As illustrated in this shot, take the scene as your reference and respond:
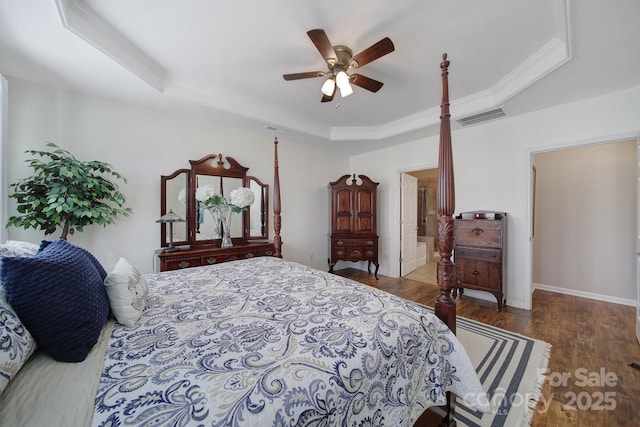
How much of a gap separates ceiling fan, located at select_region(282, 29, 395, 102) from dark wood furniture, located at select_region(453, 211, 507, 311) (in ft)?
7.19

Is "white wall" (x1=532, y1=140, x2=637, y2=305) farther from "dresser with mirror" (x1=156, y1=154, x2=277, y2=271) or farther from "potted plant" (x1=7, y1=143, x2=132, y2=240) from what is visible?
"potted plant" (x1=7, y1=143, x2=132, y2=240)

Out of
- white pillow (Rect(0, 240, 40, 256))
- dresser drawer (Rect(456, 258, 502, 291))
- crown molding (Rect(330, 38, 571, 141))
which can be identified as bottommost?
dresser drawer (Rect(456, 258, 502, 291))

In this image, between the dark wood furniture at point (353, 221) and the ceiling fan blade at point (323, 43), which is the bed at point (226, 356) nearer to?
the ceiling fan blade at point (323, 43)

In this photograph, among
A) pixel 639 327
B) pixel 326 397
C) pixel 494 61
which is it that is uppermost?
pixel 494 61

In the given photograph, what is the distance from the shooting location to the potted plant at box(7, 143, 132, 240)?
2.00 metres

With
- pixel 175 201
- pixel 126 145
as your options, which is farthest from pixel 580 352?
pixel 126 145

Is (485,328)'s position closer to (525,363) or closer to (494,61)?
(525,363)

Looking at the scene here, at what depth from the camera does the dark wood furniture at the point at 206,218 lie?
286 centimetres

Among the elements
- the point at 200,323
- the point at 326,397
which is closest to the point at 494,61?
the point at 326,397

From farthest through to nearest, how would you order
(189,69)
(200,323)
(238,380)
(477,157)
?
(477,157) → (189,69) → (200,323) → (238,380)

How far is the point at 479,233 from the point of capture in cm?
317

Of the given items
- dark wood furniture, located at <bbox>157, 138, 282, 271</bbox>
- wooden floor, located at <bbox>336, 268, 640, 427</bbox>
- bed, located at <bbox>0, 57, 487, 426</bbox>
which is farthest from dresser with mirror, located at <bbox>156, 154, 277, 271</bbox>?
wooden floor, located at <bbox>336, 268, 640, 427</bbox>

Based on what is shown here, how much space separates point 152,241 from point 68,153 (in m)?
1.13

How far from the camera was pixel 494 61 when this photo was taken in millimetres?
2246
